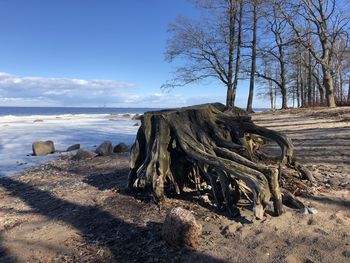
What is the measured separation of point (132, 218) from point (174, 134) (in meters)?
1.42

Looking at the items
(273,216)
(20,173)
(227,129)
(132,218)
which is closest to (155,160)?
(132,218)

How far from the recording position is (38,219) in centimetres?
492

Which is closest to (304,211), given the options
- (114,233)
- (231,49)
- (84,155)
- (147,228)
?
(147,228)

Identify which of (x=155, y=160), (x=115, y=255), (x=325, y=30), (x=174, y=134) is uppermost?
(x=325, y=30)

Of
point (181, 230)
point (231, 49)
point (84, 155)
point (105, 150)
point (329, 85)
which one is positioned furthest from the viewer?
point (231, 49)

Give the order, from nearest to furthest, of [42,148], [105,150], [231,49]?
[105,150]
[42,148]
[231,49]

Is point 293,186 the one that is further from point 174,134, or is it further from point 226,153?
point 174,134

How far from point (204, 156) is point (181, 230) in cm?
133

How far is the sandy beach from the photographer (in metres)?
3.50

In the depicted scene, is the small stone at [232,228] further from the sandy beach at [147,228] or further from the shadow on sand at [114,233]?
the shadow on sand at [114,233]

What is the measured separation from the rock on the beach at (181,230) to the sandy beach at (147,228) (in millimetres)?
95

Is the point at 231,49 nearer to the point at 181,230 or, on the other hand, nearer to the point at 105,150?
the point at 105,150

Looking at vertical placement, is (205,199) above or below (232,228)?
above

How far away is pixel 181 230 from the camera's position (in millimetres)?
3646
